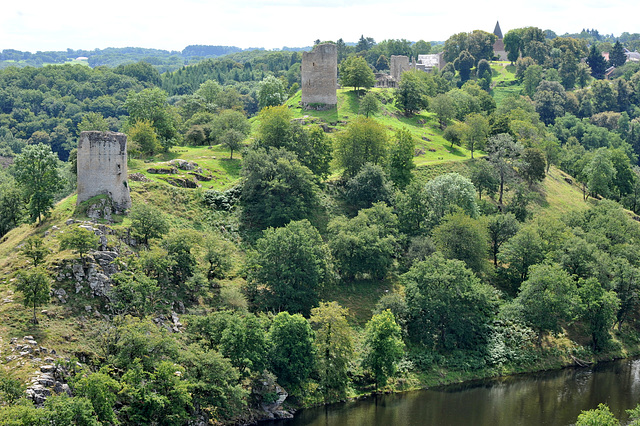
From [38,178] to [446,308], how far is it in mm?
30408

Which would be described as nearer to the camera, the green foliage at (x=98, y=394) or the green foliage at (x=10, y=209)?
the green foliage at (x=98, y=394)

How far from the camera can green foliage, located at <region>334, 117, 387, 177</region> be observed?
63.8 meters

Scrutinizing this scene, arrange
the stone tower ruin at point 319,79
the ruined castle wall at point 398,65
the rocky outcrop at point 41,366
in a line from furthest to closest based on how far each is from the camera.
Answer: the ruined castle wall at point 398,65, the stone tower ruin at point 319,79, the rocky outcrop at point 41,366

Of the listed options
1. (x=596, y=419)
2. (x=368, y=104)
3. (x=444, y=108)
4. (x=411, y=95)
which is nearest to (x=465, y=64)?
(x=411, y=95)

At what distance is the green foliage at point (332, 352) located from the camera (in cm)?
4184

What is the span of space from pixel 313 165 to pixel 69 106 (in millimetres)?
89483

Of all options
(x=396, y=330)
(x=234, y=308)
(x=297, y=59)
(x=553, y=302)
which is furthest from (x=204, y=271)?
(x=297, y=59)

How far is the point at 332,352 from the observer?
42.3m

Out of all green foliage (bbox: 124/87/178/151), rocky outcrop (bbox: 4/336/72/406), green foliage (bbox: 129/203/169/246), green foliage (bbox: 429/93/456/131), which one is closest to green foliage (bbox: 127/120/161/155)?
green foliage (bbox: 124/87/178/151)

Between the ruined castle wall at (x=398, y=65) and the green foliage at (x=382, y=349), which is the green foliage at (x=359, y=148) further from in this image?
the ruined castle wall at (x=398, y=65)

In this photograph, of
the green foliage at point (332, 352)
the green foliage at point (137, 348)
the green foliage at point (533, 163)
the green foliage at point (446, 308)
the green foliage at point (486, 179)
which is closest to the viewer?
the green foliage at point (137, 348)

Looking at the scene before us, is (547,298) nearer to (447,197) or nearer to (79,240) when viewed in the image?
(447,197)

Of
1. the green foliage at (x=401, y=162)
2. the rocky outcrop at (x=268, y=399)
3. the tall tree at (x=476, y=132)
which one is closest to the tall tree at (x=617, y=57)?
the tall tree at (x=476, y=132)

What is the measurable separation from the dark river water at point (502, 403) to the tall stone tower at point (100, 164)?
799 inches
